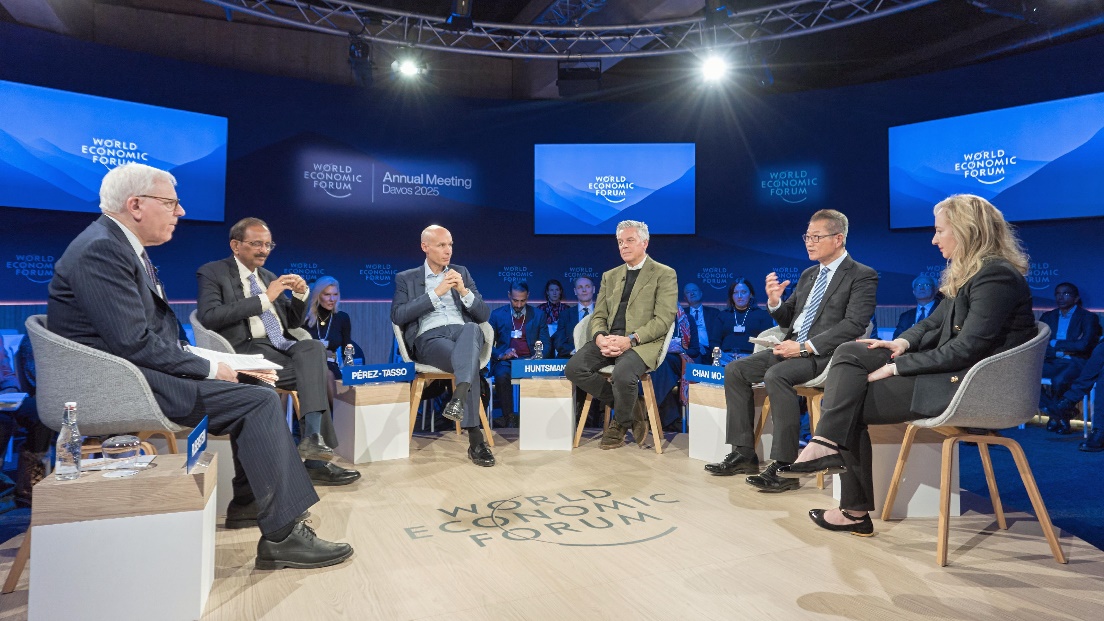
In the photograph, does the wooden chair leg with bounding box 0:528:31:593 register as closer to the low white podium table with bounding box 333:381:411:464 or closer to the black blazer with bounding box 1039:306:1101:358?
the low white podium table with bounding box 333:381:411:464

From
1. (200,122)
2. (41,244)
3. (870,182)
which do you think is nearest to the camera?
(41,244)

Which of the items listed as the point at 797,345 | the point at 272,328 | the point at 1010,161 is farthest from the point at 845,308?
the point at 1010,161

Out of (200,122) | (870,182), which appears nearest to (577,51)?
(870,182)

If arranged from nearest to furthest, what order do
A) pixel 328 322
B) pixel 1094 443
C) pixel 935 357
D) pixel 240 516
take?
pixel 935 357, pixel 240 516, pixel 1094 443, pixel 328 322

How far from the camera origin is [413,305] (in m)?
4.17

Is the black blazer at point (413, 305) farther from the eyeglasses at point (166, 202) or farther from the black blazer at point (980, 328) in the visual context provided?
the black blazer at point (980, 328)

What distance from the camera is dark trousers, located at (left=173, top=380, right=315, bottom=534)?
221cm

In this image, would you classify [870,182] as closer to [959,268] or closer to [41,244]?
[959,268]

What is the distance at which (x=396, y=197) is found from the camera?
756cm

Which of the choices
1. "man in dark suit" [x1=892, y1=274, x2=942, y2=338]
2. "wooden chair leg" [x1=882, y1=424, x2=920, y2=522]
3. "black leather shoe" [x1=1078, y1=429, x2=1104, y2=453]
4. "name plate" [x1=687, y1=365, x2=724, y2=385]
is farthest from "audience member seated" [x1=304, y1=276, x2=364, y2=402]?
"black leather shoe" [x1=1078, y1=429, x2=1104, y2=453]

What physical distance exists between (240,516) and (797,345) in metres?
2.75

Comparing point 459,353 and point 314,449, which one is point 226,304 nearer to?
point 314,449

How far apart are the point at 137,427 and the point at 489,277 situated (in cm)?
572

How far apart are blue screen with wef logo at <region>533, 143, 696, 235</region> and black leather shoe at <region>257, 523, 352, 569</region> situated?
5882 millimetres
